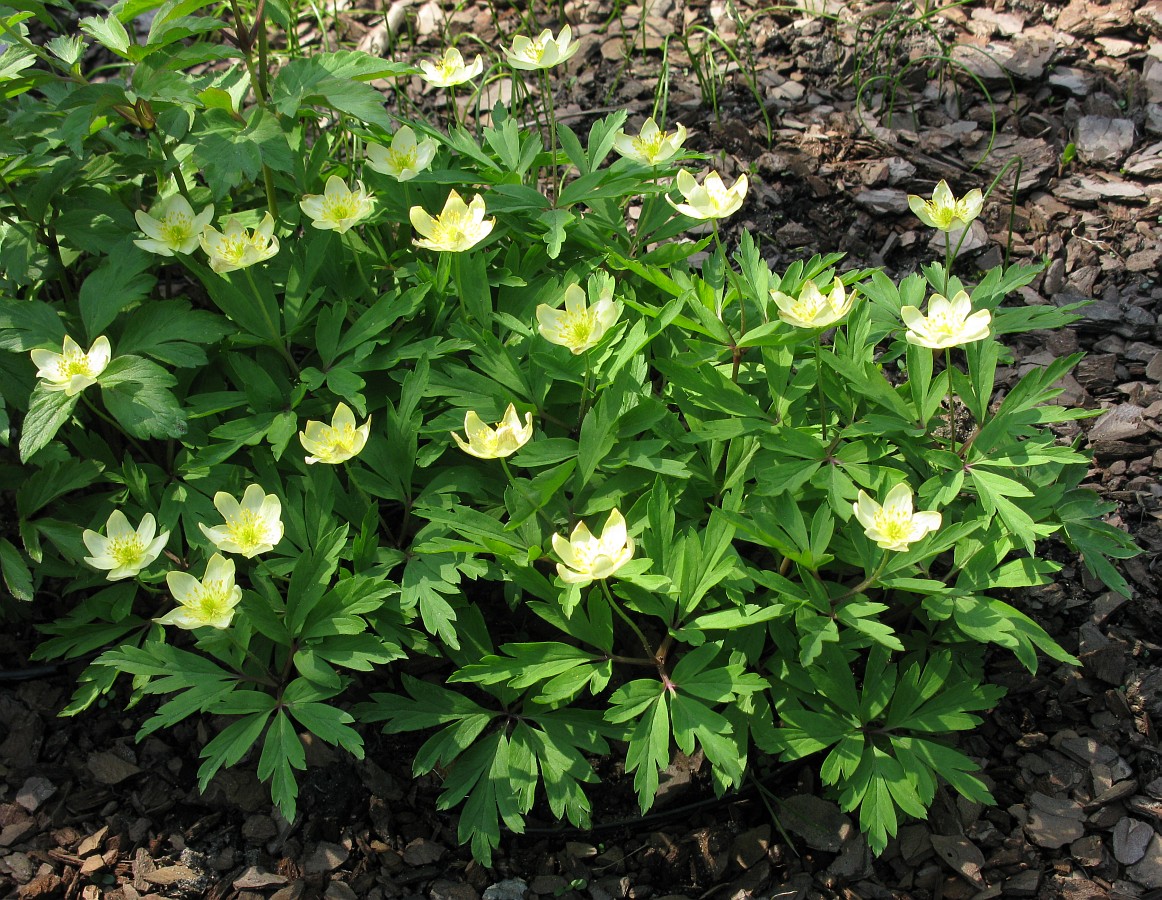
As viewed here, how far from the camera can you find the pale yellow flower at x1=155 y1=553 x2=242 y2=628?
2.35 m

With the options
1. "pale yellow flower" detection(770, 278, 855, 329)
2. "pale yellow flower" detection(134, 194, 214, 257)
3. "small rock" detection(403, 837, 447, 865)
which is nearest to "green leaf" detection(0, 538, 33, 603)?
"pale yellow flower" detection(134, 194, 214, 257)

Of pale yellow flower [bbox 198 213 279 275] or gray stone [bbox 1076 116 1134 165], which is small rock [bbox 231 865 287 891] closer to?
pale yellow flower [bbox 198 213 279 275]

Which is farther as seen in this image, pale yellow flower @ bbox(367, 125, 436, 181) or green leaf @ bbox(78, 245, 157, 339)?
pale yellow flower @ bbox(367, 125, 436, 181)

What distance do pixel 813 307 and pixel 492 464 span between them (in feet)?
3.08

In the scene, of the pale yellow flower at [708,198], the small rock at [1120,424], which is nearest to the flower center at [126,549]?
the pale yellow flower at [708,198]

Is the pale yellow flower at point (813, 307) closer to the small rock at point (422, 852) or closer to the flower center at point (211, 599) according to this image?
the flower center at point (211, 599)

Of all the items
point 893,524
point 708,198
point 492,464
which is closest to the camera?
point 893,524

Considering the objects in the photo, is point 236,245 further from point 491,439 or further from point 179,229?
point 491,439

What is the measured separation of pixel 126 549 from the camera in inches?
101

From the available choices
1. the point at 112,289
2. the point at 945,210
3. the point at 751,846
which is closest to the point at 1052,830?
the point at 751,846

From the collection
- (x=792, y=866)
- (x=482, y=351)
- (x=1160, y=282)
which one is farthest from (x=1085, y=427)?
(x=482, y=351)

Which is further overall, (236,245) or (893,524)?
(236,245)

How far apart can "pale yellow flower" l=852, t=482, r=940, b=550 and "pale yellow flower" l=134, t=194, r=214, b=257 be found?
1863 mm

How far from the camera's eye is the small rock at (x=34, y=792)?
112 inches
